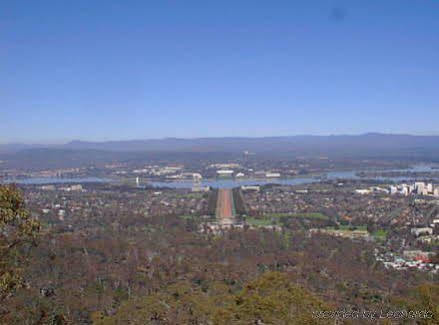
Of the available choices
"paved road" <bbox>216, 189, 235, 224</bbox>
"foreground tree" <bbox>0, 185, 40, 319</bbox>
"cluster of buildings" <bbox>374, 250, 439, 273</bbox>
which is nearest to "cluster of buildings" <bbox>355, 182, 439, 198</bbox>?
"paved road" <bbox>216, 189, 235, 224</bbox>

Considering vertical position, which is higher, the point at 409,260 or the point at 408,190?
the point at 408,190

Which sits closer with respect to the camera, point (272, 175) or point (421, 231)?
point (421, 231)

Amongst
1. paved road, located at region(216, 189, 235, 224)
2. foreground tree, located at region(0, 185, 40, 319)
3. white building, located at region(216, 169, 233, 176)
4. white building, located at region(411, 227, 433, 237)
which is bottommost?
white building, located at region(411, 227, 433, 237)

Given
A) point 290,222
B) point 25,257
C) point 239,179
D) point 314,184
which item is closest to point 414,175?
point 314,184

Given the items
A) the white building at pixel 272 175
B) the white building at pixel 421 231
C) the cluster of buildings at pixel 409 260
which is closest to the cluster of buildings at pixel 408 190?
the white building at pixel 421 231

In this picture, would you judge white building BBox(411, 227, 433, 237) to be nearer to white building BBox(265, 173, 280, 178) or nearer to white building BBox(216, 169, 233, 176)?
white building BBox(265, 173, 280, 178)

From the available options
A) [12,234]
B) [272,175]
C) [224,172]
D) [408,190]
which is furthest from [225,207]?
[224,172]

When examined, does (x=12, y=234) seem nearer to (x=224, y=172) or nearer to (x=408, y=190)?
(x=408, y=190)

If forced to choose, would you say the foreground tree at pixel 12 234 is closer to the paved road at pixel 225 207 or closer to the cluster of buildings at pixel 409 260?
the cluster of buildings at pixel 409 260

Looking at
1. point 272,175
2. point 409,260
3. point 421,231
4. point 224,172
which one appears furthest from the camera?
point 224,172

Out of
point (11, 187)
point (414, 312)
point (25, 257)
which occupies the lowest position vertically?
point (414, 312)

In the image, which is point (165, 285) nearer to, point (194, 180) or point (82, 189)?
point (82, 189)
